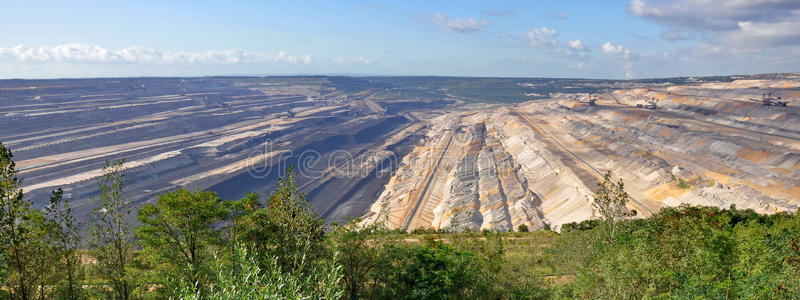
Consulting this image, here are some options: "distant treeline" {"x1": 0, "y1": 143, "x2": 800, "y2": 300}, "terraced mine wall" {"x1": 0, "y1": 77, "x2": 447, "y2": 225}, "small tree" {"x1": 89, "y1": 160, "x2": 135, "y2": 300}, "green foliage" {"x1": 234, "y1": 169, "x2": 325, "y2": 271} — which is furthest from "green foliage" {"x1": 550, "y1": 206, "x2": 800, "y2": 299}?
"terraced mine wall" {"x1": 0, "y1": 77, "x2": 447, "y2": 225}

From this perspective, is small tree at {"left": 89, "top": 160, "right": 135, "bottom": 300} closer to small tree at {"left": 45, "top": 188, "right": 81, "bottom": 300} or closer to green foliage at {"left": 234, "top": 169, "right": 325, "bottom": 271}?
small tree at {"left": 45, "top": 188, "right": 81, "bottom": 300}

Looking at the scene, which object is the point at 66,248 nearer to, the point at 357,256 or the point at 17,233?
the point at 17,233

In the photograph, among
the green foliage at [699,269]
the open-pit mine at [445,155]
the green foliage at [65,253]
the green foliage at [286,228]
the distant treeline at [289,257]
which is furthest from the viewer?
the open-pit mine at [445,155]

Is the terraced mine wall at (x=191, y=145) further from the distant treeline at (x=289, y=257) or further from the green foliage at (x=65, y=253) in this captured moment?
the green foliage at (x=65, y=253)

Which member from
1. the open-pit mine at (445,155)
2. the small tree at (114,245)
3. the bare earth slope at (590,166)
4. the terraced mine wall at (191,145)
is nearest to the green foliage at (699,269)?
the open-pit mine at (445,155)

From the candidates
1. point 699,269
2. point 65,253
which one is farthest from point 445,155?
point 65,253

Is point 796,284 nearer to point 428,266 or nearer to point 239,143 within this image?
point 428,266
